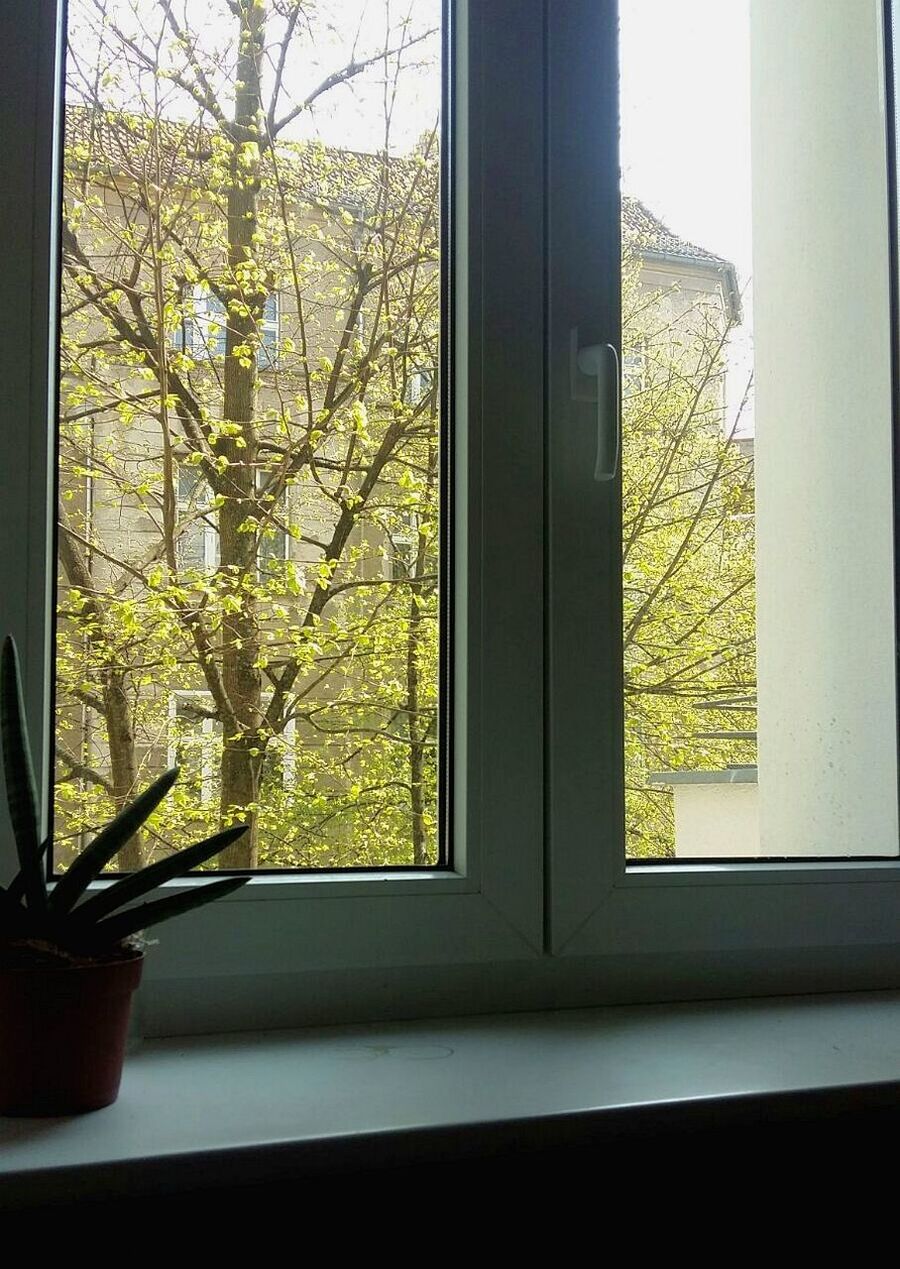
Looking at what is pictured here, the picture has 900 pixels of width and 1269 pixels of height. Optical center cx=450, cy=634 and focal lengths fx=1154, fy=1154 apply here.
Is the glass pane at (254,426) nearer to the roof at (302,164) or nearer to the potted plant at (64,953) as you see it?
the roof at (302,164)

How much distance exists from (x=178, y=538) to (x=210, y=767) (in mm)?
218

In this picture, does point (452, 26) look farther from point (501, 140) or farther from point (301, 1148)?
point (301, 1148)

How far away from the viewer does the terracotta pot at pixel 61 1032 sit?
75cm

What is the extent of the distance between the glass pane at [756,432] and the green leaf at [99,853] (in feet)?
1.84

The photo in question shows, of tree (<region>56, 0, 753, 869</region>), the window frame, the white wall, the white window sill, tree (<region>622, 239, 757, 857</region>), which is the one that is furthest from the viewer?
the white wall

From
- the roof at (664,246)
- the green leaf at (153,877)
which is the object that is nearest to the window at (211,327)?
the roof at (664,246)

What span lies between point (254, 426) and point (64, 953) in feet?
1.84

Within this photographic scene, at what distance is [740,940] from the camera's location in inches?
45.5

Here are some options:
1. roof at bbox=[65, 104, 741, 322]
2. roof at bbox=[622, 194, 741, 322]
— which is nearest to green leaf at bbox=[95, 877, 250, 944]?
roof at bbox=[65, 104, 741, 322]

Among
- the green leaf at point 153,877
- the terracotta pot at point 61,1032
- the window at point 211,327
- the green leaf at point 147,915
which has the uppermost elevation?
the window at point 211,327

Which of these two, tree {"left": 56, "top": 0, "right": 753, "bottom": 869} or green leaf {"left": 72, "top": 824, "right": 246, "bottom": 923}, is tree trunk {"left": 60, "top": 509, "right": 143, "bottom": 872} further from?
green leaf {"left": 72, "top": 824, "right": 246, "bottom": 923}

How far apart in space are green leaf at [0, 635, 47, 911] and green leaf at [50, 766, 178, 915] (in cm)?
1

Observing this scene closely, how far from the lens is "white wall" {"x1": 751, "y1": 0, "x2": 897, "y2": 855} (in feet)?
4.41

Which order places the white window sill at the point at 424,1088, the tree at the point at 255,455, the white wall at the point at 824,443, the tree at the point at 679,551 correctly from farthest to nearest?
1. the white wall at the point at 824,443
2. the tree at the point at 679,551
3. the tree at the point at 255,455
4. the white window sill at the point at 424,1088
